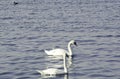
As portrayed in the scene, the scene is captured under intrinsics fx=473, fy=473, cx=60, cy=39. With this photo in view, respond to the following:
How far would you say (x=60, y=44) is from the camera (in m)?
36.1

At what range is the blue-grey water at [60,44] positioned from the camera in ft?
85.9

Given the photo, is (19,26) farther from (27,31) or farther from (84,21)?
(84,21)

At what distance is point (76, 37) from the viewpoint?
38.9 m

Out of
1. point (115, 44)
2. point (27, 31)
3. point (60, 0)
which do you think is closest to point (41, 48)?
point (115, 44)

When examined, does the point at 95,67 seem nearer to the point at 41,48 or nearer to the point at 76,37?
the point at 41,48

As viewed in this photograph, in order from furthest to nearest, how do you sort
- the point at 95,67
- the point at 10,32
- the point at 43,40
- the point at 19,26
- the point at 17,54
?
the point at 19,26, the point at 10,32, the point at 43,40, the point at 17,54, the point at 95,67

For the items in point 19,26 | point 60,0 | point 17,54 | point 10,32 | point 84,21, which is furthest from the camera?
point 60,0

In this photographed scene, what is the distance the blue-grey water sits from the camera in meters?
26.2

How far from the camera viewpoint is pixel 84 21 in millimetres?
50344

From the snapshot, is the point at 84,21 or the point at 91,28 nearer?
the point at 91,28

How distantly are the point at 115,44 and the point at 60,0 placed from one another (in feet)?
187

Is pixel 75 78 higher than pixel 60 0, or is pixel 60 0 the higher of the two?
pixel 60 0

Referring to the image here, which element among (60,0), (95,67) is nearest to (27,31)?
(95,67)

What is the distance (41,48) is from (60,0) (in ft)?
190
